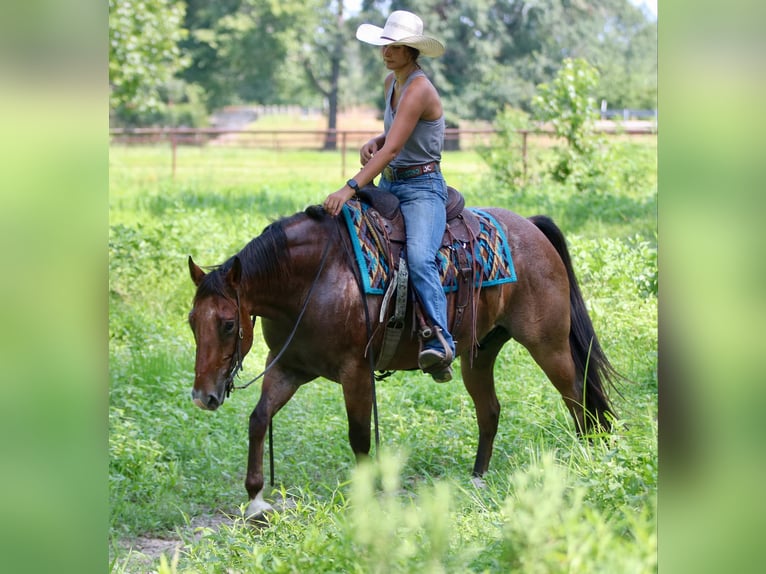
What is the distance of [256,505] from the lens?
4.89 metres

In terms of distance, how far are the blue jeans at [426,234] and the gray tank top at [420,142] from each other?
101 millimetres

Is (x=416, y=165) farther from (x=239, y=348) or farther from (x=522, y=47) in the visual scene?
(x=522, y=47)

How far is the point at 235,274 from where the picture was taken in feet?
15.1

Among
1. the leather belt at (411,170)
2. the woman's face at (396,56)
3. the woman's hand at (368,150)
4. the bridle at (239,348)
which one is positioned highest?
the woman's face at (396,56)

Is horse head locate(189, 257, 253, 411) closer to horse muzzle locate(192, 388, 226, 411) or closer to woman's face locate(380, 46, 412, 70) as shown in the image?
horse muzzle locate(192, 388, 226, 411)

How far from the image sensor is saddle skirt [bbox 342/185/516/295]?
4.98m

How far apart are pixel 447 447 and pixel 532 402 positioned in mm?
859

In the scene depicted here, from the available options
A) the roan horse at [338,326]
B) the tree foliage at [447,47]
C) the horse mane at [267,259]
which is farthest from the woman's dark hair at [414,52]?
the tree foliage at [447,47]

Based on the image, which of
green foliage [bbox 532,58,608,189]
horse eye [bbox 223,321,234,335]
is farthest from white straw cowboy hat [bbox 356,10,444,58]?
green foliage [bbox 532,58,608,189]

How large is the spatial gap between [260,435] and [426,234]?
1391 millimetres

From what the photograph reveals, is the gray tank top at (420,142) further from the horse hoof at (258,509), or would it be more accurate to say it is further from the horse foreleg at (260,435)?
the horse hoof at (258,509)

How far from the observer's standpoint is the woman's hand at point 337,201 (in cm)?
480

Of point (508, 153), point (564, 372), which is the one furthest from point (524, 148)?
point (564, 372)

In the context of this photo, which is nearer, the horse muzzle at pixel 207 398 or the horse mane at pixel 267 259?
the horse muzzle at pixel 207 398
